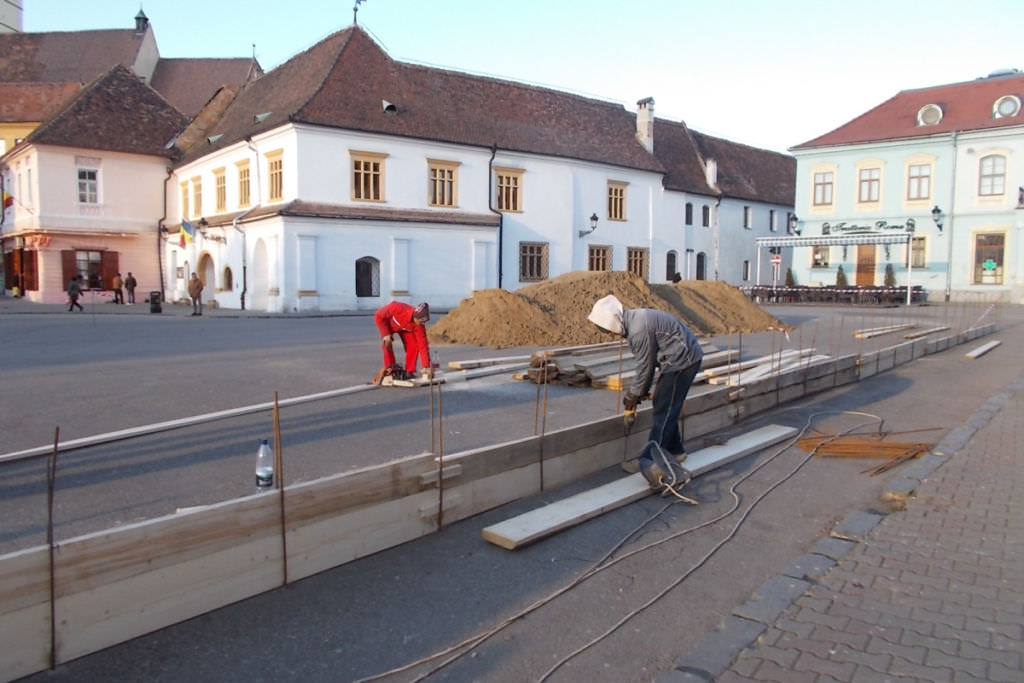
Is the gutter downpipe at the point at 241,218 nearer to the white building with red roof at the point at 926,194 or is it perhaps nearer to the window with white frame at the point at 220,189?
the window with white frame at the point at 220,189

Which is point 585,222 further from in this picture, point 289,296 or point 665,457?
point 665,457

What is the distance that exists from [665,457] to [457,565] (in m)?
2.24

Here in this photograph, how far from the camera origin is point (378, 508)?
4.94 meters

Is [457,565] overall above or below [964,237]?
below

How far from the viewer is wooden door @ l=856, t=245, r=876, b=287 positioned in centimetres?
4147

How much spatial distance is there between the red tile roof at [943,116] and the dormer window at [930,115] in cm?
27

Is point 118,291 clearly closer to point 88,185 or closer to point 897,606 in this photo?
point 88,185

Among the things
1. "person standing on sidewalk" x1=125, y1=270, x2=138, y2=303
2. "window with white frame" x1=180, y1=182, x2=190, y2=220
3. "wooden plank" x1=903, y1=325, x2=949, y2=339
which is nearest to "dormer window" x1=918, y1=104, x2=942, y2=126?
"wooden plank" x1=903, y1=325, x2=949, y2=339

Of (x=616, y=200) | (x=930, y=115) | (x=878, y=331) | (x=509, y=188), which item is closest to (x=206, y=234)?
(x=509, y=188)

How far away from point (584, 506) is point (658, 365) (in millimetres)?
1558

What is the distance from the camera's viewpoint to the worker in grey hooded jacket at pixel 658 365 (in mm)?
6320

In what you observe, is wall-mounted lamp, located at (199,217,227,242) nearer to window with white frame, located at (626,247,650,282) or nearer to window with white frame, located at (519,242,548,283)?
window with white frame, located at (519,242,548,283)

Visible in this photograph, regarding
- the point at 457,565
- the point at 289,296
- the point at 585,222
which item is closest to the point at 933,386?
the point at 457,565

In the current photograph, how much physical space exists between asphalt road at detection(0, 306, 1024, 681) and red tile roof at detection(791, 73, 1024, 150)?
33079 millimetres
